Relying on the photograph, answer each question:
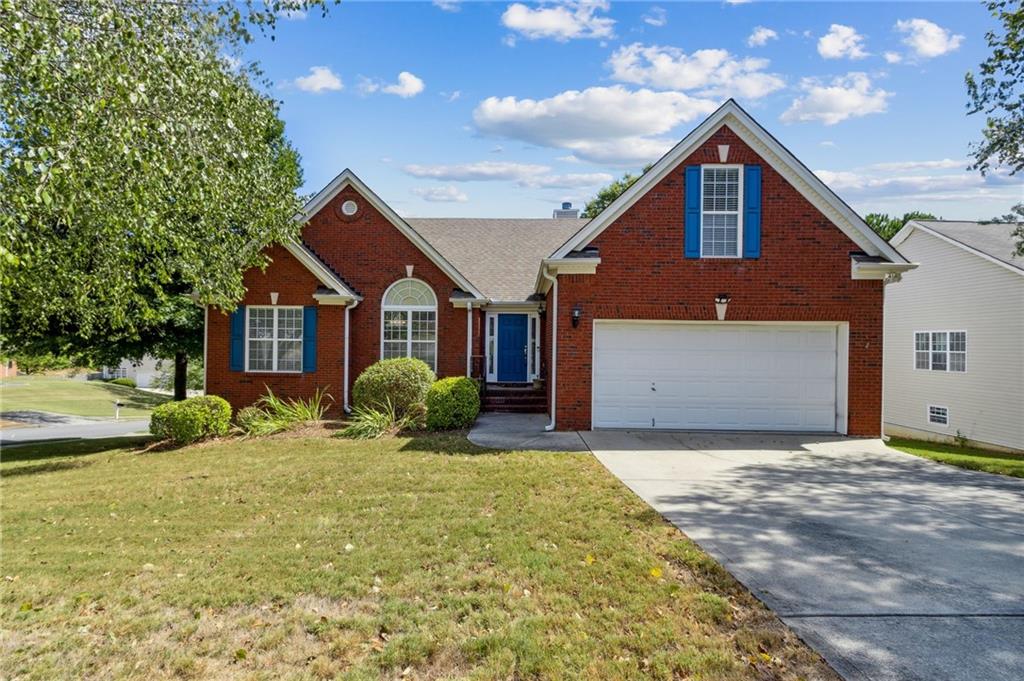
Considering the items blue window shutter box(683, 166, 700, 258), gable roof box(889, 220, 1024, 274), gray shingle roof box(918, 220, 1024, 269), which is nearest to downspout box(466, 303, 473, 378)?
blue window shutter box(683, 166, 700, 258)

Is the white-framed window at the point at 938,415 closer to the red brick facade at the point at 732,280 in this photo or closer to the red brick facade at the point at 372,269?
the red brick facade at the point at 732,280

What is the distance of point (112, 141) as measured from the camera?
640 centimetres

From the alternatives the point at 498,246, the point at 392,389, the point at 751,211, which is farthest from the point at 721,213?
the point at 498,246

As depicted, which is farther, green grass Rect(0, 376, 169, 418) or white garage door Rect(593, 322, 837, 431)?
green grass Rect(0, 376, 169, 418)

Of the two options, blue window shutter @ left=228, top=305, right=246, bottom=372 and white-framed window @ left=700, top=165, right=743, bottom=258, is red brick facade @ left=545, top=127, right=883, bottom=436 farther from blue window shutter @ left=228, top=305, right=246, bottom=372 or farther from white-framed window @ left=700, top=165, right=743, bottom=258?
blue window shutter @ left=228, top=305, right=246, bottom=372

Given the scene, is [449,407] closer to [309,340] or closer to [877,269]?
[309,340]

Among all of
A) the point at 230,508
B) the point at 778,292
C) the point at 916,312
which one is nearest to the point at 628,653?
the point at 230,508

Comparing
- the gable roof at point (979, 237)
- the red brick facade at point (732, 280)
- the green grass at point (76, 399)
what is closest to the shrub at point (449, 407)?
the red brick facade at point (732, 280)

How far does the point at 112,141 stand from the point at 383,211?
10.7m

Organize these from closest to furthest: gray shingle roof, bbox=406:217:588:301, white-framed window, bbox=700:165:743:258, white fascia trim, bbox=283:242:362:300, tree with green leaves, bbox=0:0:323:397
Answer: tree with green leaves, bbox=0:0:323:397
white-framed window, bbox=700:165:743:258
white fascia trim, bbox=283:242:362:300
gray shingle roof, bbox=406:217:588:301

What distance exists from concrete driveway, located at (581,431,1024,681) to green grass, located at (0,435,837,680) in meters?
0.37

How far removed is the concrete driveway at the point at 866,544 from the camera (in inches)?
155

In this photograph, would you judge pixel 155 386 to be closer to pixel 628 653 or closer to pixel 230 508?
pixel 230 508

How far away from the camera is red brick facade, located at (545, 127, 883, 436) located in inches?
502
